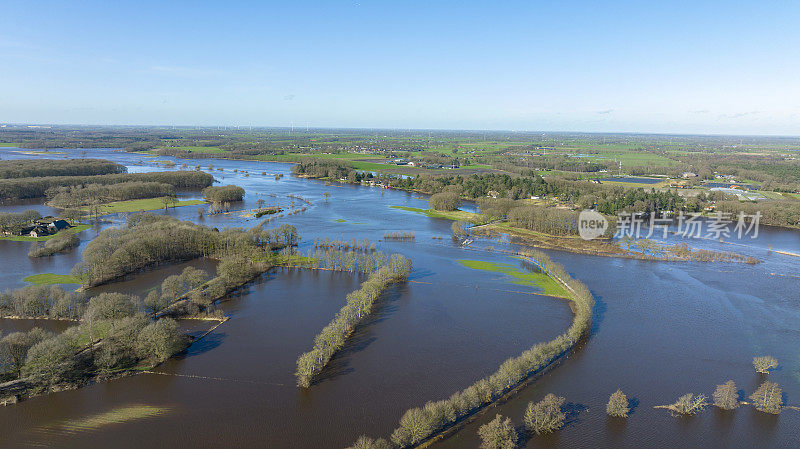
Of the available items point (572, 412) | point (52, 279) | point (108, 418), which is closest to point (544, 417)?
point (572, 412)

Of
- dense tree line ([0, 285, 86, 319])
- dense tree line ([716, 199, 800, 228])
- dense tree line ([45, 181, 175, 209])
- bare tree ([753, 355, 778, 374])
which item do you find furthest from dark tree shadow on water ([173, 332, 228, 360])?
dense tree line ([716, 199, 800, 228])

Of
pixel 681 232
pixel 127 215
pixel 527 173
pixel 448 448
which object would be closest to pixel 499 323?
pixel 448 448

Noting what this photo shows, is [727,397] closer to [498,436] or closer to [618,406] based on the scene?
[618,406]

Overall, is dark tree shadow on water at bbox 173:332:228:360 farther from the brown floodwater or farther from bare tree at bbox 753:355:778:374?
bare tree at bbox 753:355:778:374

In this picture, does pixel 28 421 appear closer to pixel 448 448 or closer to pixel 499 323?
pixel 448 448

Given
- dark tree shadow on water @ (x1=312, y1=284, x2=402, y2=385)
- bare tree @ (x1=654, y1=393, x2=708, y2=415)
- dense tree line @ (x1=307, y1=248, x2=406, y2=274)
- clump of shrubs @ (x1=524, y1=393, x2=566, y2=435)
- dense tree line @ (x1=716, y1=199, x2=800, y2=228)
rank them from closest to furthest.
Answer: clump of shrubs @ (x1=524, y1=393, x2=566, y2=435) → bare tree @ (x1=654, y1=393, x2=708, y2=415) → dark tree shadow on water @ (x1=312, y1=284, x2=402, y2=385) → dense tree line @ (x1=307, y1=248, x2=406, y2=274) → dense tree line @ (x1=716, y1=199, x2=800, y2=228)

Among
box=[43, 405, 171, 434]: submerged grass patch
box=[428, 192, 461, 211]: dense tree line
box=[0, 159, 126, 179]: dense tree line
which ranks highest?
box=[0, 159, 126, 179]: dense tree line
